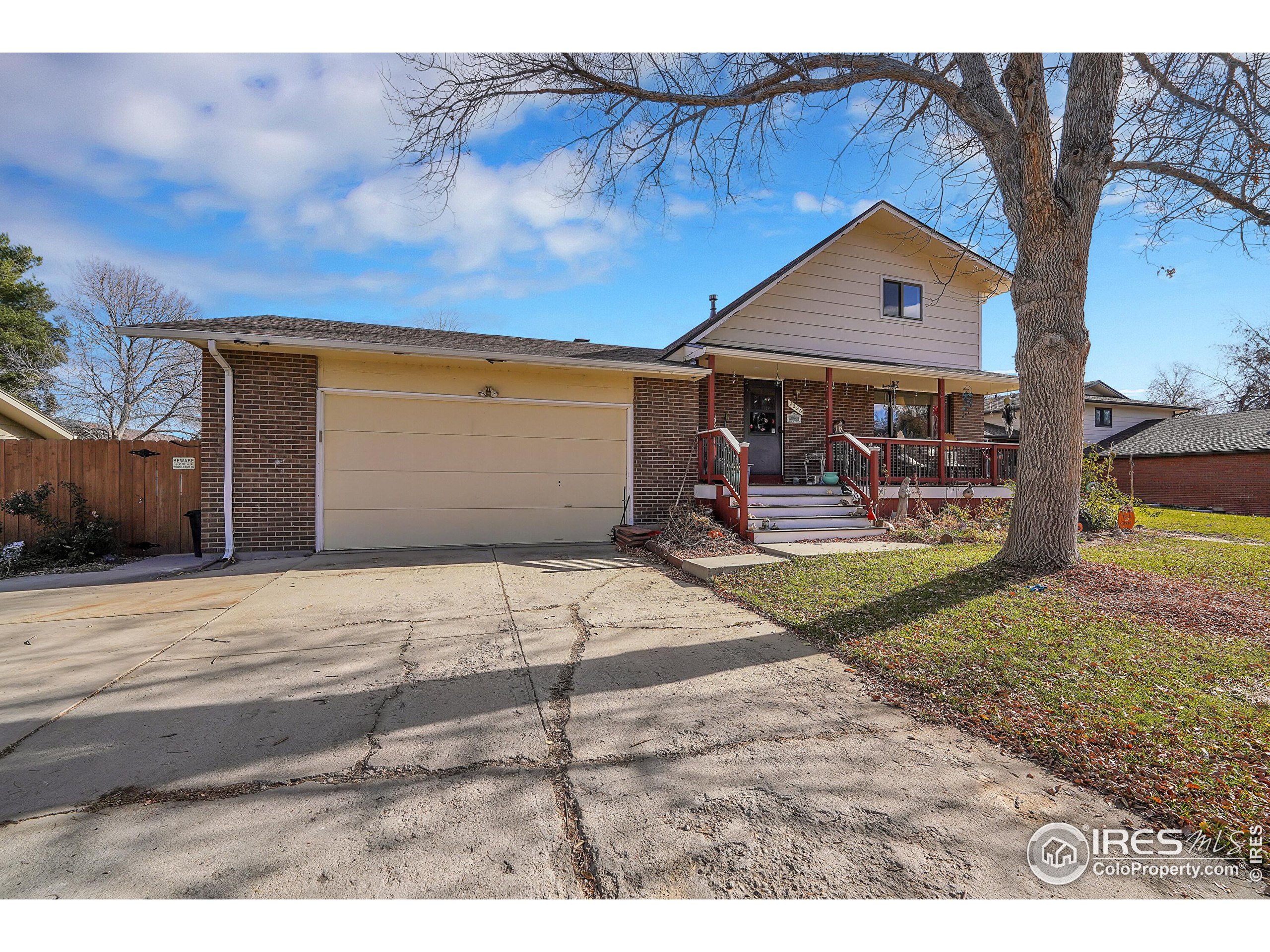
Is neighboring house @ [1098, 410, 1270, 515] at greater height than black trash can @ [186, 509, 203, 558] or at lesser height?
greater

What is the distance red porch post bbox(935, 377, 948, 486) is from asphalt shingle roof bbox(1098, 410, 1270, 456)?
9247 millimetres

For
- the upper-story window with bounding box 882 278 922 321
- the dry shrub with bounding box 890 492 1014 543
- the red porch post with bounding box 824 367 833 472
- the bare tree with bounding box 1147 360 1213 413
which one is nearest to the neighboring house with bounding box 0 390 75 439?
the red porch post with bounding box 824 367 833 472

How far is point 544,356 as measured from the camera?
27.5 feet

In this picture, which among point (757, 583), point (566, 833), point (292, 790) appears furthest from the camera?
point (757, 583)

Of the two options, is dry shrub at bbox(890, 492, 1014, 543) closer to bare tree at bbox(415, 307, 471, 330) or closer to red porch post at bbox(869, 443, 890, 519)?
red porch post at bbox(869, 443, 890, 519)

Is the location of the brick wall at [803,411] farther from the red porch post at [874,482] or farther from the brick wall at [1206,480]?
the brick wall at [1206,480]

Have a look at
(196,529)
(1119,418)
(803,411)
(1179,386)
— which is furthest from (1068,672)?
(1179,386)

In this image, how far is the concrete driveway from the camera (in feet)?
5.63

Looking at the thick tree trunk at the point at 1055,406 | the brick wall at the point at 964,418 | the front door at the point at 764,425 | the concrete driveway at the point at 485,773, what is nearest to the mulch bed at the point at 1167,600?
the thick tree trunk at the point at 1055,406

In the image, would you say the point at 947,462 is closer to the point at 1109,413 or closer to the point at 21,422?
the point at 1109,413

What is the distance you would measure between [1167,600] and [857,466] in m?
5.53

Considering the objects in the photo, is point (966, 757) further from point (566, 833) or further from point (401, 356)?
point (401, 356)
